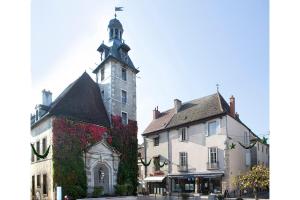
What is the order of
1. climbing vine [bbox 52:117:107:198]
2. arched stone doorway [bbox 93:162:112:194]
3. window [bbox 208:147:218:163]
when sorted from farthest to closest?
window [bbox 208:147:218:163] < arched stone doorway [bbox 93:162:112:194] < climbing vine [bbox 52:117:107:198]

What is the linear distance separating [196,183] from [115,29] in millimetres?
6630

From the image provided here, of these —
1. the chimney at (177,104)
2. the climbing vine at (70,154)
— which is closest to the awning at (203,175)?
the chimney at (177,104)

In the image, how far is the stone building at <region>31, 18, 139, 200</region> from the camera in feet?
23.4

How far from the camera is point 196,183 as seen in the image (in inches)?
433

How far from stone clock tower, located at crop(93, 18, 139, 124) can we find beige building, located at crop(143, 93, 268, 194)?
128 cm

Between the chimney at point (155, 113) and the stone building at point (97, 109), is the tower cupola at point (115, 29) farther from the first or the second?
the chimney at point (155, 113)

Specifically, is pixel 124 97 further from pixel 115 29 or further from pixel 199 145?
pixel 199 145

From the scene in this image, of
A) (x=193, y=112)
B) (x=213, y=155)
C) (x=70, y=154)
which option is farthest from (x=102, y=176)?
(x=213, y=155)

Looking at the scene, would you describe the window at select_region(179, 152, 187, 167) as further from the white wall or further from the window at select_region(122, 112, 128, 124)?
the white wall

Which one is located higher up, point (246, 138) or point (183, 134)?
point (183, 134)

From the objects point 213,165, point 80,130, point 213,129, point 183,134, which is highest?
point 80,130

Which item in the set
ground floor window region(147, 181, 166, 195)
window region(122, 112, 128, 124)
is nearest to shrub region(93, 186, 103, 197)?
window region(122, 112, 128, 124)

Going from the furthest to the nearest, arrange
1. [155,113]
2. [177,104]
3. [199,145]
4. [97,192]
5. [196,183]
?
[196,183], [155,113], [199,145], [177,104], [97,192]
